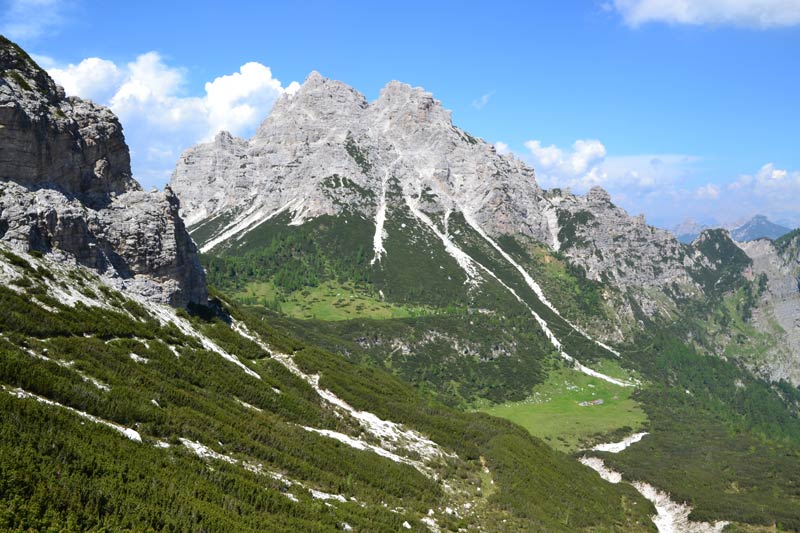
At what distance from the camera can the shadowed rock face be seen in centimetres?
5522

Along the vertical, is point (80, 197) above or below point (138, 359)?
above

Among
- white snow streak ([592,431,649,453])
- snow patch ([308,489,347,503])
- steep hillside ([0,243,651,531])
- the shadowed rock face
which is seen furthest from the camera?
white snow streak ([592,431,649,453])

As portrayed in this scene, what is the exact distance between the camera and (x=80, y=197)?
2618 inches

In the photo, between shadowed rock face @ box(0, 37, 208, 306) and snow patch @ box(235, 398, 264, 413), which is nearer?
snow patch @ box(235, 398, 264, 413)

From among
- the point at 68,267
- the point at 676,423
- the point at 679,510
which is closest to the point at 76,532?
the point at 68,267

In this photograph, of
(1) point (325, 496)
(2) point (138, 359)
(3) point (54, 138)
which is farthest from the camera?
(3) point (54, 138)

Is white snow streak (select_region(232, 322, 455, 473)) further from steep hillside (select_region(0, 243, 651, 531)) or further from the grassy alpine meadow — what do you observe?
the grassy alpine meadow

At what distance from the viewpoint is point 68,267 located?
53.8 metres

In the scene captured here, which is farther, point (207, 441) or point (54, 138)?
point (54, 138)

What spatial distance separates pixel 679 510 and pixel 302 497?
95518 mm

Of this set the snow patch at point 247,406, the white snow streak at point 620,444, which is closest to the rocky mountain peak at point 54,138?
the snow patch at point 247,406

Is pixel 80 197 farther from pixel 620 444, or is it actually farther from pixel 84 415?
pixel 620 444

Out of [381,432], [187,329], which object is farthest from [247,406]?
[187,329]

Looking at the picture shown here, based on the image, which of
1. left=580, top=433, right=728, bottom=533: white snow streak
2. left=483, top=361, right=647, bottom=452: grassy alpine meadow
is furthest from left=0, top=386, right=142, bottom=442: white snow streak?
left=483, top=361, right=647, bottom=452: grassy alpine meadow
